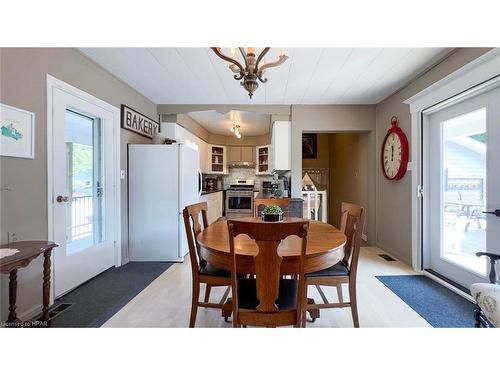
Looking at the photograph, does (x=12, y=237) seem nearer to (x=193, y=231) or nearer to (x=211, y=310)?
(x=193, y=231)

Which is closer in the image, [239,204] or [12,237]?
[12,237]

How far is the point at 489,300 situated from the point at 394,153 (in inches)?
94.7

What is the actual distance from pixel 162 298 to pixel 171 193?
1.42 m

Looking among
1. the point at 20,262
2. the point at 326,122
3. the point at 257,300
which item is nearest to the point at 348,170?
the point at 326,122

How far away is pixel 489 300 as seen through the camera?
1292mm

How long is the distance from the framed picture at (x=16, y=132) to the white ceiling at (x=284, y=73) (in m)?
0.96

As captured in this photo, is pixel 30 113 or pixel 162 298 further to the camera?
pixel 162 298

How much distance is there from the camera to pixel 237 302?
1.28 m

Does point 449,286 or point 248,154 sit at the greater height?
point 248,154

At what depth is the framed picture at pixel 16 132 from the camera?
→ 1689 millimetres

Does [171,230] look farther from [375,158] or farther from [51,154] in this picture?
[375,158]

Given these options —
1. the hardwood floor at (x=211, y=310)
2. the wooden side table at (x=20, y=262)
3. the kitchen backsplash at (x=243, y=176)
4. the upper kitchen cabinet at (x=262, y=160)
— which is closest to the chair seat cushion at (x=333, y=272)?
the hardwood floor at (x=211, y=310)

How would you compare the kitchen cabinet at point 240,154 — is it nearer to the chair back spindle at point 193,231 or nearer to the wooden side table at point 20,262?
the chair back spindle at point 193,231
